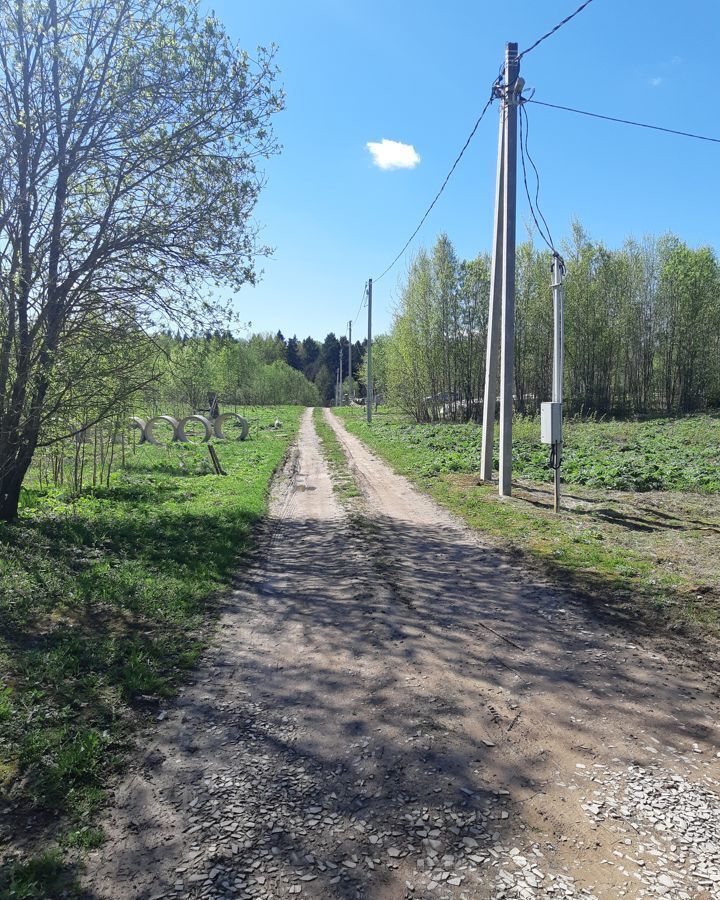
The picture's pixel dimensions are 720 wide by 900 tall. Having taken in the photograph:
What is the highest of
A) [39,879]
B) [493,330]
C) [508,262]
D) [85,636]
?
[508,262]

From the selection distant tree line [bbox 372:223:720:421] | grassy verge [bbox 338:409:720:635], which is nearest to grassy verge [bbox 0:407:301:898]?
grassy verge [bbox 338:409:720:635]

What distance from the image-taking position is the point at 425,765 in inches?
123

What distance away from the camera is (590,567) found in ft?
22.0

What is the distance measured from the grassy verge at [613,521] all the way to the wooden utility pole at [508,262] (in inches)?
40.5

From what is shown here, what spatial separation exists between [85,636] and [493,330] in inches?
394

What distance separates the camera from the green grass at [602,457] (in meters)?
12.1

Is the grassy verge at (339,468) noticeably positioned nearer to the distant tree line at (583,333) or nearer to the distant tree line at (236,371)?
the distant tree line at (236,371)

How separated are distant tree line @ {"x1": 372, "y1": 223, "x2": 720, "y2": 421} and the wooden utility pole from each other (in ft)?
77.5

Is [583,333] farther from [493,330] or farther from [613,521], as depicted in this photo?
[613,521]

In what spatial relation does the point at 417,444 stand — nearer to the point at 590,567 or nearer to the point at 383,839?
the point at 590,567

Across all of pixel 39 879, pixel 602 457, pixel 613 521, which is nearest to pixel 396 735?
pixel 39 879

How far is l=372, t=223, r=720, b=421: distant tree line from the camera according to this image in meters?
34.8

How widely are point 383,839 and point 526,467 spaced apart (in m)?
12.6

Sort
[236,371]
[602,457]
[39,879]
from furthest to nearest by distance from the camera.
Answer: [236,371] → [602,457] → [39,879]
